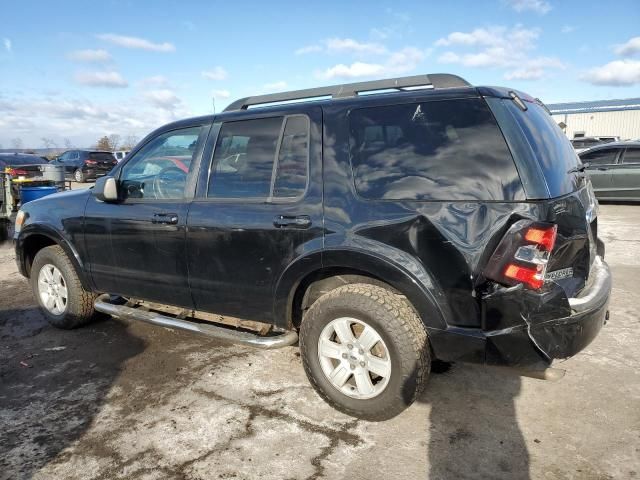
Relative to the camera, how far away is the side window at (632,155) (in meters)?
11.2

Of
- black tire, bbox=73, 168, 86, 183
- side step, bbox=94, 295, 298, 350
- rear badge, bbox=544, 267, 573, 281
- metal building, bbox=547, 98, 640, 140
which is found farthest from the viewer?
metal building, bbox=547, 98, 640, 140

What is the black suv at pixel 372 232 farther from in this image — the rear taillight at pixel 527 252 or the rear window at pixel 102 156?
the rear window at pixel 102 156

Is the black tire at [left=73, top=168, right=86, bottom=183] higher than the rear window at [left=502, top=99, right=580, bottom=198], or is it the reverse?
the rear window at [left=502, top=99, right=580, bottom=198]

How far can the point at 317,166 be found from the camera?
2.99 metres

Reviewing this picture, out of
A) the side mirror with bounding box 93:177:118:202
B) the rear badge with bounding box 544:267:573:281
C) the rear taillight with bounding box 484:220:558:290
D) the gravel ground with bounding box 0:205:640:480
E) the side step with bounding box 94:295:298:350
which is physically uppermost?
the side mirror with bounding box 93:177:118:202

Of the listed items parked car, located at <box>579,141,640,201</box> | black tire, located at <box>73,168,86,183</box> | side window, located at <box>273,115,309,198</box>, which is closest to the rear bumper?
side window, located at <box>273,115,309,198</box>

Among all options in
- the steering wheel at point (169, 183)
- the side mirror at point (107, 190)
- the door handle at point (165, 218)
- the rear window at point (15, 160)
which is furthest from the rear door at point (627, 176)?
the rear window at point (15, 160)

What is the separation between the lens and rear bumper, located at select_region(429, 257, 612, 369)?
241 cm

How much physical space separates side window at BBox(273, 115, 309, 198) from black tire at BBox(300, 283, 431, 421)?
2.38 ft

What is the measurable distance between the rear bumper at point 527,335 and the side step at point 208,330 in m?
1.12

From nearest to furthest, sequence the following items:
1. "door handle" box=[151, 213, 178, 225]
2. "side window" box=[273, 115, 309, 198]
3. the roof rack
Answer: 1. the roof rack
2. "side window" box=[273, 115, 309, 198]
3. "door handle" box=[151, 213, 178, 225]

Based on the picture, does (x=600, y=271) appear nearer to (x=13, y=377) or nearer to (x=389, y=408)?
(x=389, y=408)

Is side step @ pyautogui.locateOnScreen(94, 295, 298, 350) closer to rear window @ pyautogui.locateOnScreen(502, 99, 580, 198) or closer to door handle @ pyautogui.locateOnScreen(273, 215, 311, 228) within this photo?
door handle @ pyautogui.locateOnScreen(273, 215, 311, 228)

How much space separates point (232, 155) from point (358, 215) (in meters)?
1.16
